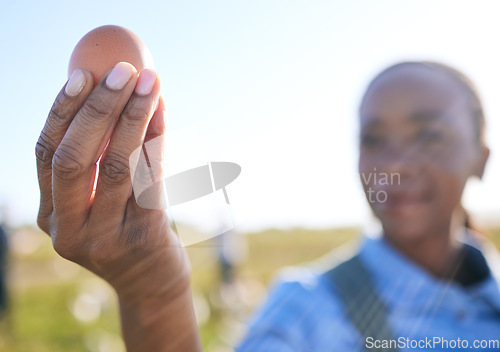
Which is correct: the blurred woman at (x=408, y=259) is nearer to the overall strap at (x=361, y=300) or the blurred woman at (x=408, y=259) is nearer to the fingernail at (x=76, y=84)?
the overall strap at (x=361, y=300)

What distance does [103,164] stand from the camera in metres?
0.94

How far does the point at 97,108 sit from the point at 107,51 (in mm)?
284

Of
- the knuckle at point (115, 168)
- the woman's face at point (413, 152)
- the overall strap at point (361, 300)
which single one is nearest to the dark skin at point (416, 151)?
the woman's face at point (413, 152)

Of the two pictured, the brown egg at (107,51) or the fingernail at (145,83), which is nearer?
the fingernail at (145,83)

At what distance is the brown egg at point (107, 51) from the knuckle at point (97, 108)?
0.58 ft

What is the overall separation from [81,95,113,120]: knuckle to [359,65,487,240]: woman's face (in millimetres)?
1220

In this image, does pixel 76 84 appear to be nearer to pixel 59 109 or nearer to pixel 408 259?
pixel 59 109

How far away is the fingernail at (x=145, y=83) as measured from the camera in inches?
34.2

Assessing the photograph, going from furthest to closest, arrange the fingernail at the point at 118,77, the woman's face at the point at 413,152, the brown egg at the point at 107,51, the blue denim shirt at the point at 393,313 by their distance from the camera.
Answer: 1. the woman's face at the point at 413,152
2. the blue denim shirt at the point at 393,313
3. the brown egg at the point at 107,51
4. the fingernail at the point at 118,77

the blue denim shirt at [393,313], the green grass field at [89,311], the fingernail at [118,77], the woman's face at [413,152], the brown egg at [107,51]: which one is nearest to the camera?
the fingernail at [118,77]

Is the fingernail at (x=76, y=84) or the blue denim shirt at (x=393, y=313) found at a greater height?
the fingernail at (x=76, y=84)

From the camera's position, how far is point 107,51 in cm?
109

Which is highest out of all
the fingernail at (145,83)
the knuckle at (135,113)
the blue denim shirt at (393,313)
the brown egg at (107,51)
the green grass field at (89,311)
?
the brown egg at (107,51)

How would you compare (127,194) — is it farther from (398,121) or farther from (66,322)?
(66,322)
